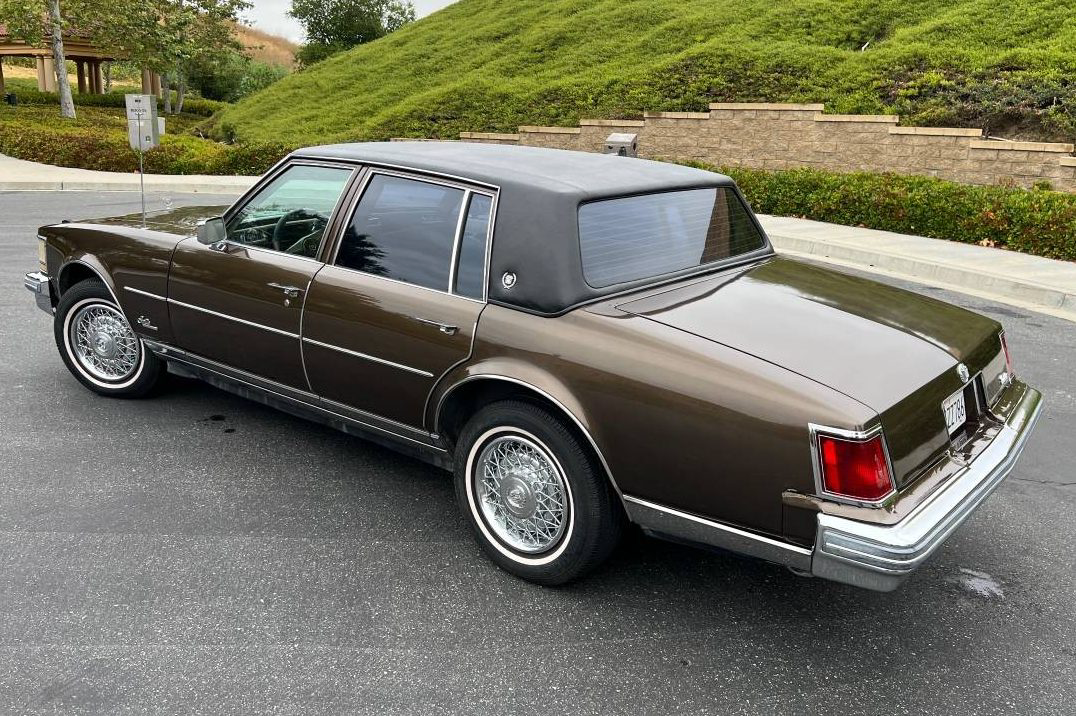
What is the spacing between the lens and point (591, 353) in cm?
314

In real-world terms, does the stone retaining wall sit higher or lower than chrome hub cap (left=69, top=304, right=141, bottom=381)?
higher

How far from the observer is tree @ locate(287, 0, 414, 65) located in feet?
164

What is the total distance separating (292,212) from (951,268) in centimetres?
783

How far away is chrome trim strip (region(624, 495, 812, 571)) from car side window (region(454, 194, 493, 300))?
1.07m

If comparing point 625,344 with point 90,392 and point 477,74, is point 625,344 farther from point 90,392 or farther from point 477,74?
point 477,74

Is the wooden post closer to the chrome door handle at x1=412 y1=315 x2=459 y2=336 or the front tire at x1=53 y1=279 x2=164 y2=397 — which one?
the front tire at x1=53 y1=279 x2=164 y2=397

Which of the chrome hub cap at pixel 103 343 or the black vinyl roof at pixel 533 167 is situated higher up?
the black vinyl roof at pixel 533 167

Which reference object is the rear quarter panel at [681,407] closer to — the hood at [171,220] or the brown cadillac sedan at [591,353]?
the brown cadillac sedan at [591,353]

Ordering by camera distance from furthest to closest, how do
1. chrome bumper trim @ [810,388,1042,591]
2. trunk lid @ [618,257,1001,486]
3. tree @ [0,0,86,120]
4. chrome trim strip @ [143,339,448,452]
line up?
tree @ [0,0,86,120], chrome trim strip @ [143,339,448,452], trunk lid @ [618,257,1001,486], chrome bumper trim @ [810,388,1042,591]

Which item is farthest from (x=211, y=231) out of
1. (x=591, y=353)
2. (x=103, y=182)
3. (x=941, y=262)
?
(x=103, y=182)

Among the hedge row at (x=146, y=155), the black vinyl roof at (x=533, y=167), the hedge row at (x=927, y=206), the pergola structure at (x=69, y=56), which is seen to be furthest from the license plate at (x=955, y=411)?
the pergola structure at (x=69, y=56)

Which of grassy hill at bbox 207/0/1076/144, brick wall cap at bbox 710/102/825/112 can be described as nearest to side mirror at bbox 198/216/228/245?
brick wall cap at bbox 710/102/825/112

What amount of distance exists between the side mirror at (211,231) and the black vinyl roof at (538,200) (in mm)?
828

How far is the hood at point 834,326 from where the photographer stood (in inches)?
116
